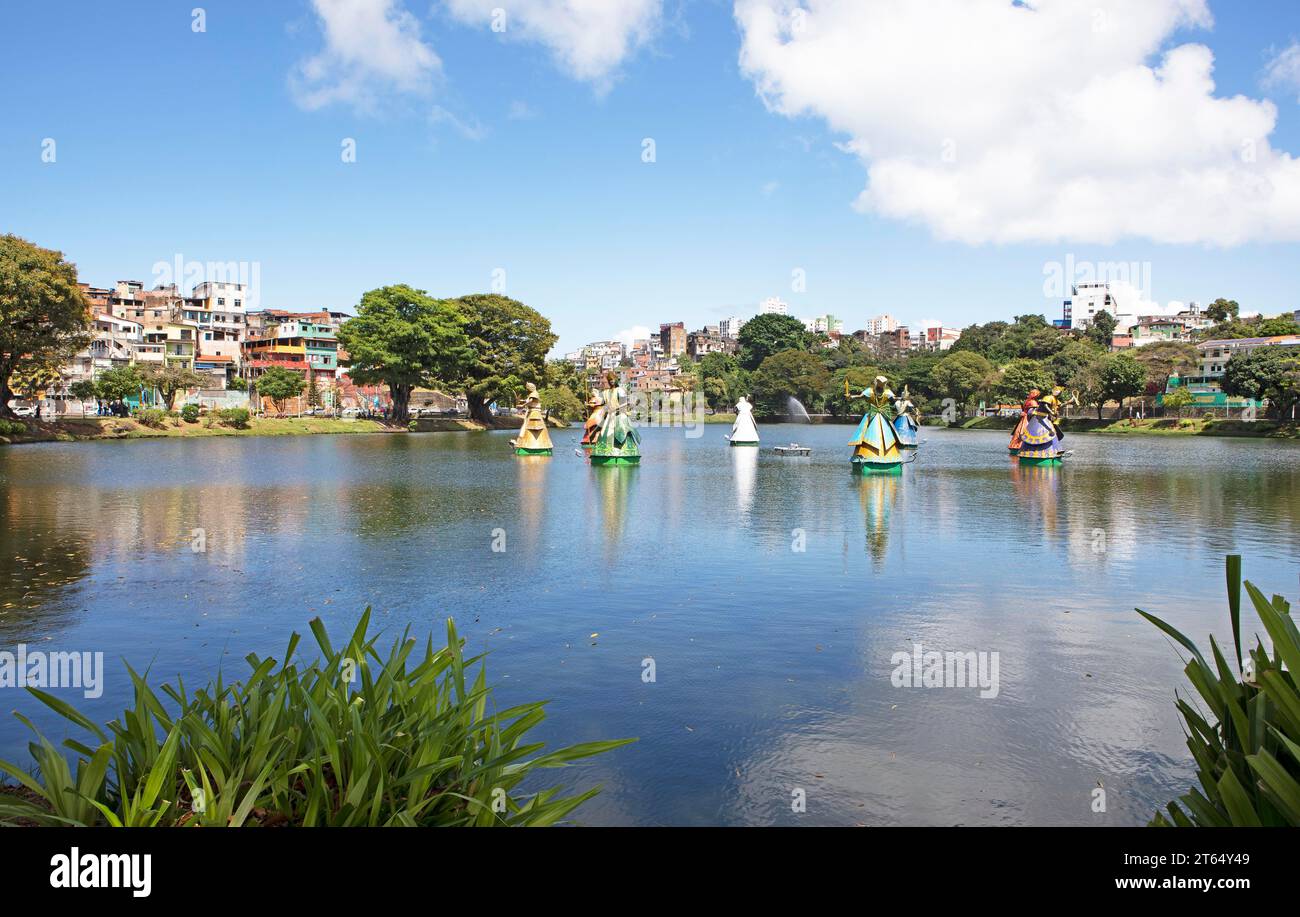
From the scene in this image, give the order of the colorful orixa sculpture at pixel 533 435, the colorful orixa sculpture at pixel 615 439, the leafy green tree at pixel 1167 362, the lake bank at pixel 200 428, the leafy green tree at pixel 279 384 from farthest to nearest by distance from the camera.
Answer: the leafy green tree at pixel 1167 362 → the leafy green tree at pixel 279 384 → the lake bank at pixel 200 428 → the colorful orixa sculpture at pixel 533 435 → the colorful orixa sculpture at pixel 615 439

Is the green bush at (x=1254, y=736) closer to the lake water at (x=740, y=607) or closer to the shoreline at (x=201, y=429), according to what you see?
the lake water at (x=740, y=607)

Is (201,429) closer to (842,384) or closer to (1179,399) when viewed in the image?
(842,384)

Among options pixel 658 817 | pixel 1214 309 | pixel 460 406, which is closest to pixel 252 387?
pixel 460 406

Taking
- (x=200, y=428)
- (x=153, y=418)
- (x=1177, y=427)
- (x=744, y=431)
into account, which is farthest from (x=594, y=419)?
(x=1177, y=427)

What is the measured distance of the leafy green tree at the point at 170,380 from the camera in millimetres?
63781

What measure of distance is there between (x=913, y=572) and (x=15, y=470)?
31.7m

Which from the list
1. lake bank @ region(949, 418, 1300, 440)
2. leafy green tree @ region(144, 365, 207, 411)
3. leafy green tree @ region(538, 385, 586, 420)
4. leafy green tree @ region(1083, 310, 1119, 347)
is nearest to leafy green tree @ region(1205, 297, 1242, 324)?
leafy green tree @ region(1083, 310, 1119, 347)

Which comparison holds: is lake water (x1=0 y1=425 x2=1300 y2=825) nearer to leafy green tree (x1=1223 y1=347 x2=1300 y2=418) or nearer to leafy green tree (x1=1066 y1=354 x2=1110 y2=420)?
leafy green tree (x1=1223 y1=347 x2=1300 y2=418)

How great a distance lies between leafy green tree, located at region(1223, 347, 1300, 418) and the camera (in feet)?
200

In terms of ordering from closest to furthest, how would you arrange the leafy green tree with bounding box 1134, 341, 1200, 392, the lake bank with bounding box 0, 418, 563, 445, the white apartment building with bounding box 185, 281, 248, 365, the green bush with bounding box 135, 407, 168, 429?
the lake bank with bounding box 0, 418, 563, 445
the green bush with bounding box 135, 407, 168, 429
the leafy green tree with bounding box 1134, 341, 1200, 392
the white apartment building with bounding box 185, 281, 248, 365

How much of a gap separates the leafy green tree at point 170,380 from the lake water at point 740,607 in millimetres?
40844

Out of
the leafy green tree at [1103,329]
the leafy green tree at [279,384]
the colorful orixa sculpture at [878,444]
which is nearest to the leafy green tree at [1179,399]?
the leafy green tree at [1103,329]

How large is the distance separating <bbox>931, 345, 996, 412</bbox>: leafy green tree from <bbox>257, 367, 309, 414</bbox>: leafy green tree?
217ft
